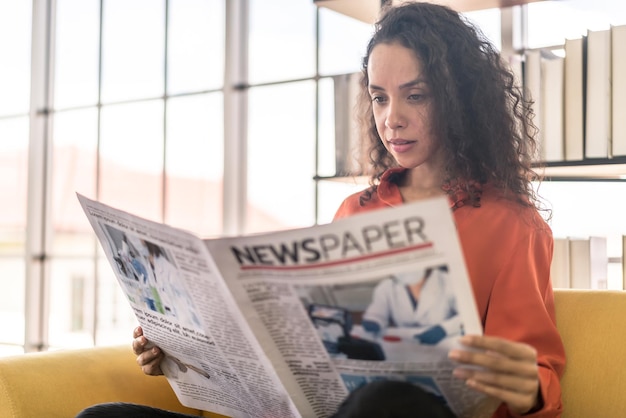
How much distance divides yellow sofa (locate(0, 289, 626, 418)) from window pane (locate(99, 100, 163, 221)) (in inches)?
69.0

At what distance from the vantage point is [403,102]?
4.08ft

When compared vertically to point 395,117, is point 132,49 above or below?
above

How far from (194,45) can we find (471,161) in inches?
74.4

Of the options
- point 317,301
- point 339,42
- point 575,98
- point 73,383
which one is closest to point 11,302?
point 339,42

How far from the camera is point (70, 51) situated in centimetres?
329

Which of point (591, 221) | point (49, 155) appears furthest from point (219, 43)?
point (591, 221)

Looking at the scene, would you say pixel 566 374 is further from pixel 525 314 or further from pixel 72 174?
pixel 72 174

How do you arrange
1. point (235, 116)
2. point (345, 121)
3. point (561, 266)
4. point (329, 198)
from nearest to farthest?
point (561, 266) → point (345, 121) → point (329, 198) → point (235, 116)

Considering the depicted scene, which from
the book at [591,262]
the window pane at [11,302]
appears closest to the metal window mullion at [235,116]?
the window pane at [11,302]

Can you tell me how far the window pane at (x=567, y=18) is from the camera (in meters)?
2.07

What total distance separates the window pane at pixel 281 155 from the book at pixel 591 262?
112 cm

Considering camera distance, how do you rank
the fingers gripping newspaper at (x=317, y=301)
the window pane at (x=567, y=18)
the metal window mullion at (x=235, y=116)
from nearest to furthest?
the fingers gripping newspaper at (x=317, y=301) < the window pane at (x=567, y=18) < the metal window mullion at (x=235, y=116)

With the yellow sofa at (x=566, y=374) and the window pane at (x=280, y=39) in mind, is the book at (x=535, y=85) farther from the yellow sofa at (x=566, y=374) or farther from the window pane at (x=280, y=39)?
the window pane at (x=280, y=39)

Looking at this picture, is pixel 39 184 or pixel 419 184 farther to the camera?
pixel 39 184
